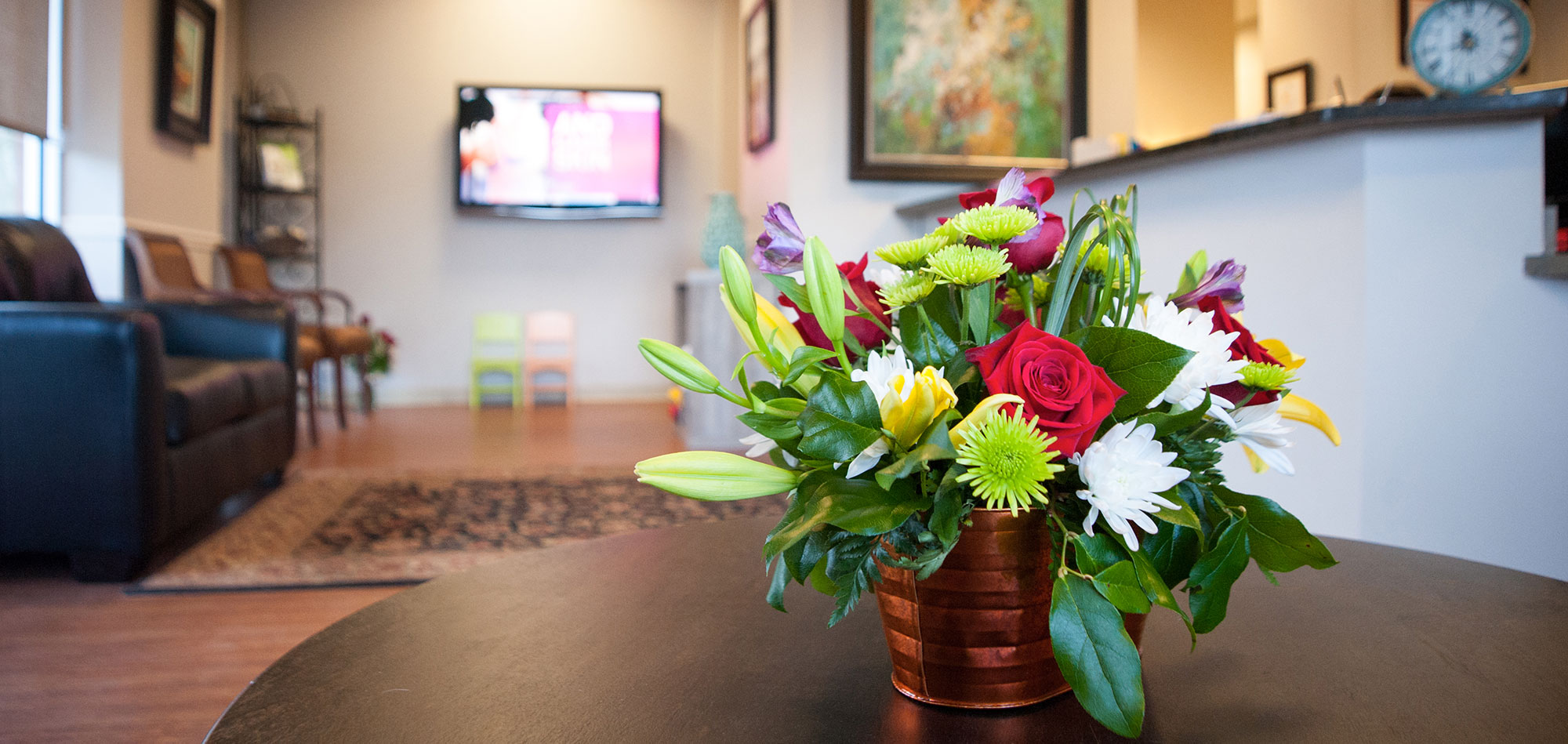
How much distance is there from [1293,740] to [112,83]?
17.1 feet

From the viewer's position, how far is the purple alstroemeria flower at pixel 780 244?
594 millimetres

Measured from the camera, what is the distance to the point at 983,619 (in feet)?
1.75

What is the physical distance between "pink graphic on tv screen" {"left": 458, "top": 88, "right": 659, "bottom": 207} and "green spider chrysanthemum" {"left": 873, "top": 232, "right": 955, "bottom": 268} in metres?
6.28

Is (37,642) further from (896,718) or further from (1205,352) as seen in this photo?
(1205,352)

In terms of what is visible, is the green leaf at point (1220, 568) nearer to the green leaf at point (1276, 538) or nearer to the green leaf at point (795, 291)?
the green leaf at point (1276, 538)

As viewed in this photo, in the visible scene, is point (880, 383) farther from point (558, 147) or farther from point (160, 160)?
point (558, 147)

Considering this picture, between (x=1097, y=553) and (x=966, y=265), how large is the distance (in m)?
0.16

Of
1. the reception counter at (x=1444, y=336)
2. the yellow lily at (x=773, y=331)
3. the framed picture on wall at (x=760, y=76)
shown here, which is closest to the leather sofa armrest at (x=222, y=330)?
the framed picture on wall at (x=760, y=76)

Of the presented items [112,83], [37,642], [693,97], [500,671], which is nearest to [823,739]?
[500,671]

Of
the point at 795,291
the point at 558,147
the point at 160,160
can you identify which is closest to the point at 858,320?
the point at 795,291

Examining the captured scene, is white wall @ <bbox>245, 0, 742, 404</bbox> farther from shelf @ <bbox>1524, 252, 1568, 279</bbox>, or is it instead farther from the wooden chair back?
shelf @ <bbox>1524, 252, 1568, 279</bbox>

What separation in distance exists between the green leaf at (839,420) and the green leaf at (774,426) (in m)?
0.02

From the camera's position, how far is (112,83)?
4309 millimetres

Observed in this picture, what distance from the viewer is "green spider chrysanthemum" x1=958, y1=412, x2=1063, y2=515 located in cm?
46
